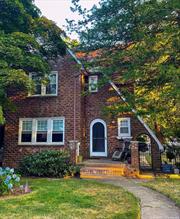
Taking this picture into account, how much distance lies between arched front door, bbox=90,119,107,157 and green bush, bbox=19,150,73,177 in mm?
2674

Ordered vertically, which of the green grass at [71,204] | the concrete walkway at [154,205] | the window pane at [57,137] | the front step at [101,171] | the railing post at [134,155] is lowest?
the concrete walkway at [154,205]

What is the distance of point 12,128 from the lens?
53.9ft

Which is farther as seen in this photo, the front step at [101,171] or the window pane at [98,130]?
the window pane at [98,130]

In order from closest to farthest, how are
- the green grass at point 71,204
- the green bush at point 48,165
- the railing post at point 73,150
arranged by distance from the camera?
1. the green grass at point 71,204
2. the green bush at point 48,165
3. the railing post at point 73,150

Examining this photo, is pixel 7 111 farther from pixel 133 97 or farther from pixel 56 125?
pixel 133 97

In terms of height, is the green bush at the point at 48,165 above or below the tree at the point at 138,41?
below

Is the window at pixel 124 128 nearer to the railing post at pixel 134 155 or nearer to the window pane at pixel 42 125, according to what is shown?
Answer: the railing post at pixel 134 155

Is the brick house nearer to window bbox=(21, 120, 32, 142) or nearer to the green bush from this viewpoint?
window bbox=(21, 120, 32, 142)

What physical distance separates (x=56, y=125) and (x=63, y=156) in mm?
2902

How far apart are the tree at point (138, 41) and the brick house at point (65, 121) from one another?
3623 mm

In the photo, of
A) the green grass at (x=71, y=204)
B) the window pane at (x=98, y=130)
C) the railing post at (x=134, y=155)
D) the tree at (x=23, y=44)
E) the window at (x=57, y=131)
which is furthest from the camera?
the window pane at (x=98, y=130)

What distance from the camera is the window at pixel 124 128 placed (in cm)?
1559

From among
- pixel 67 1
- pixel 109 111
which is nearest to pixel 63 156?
pixel 109 111

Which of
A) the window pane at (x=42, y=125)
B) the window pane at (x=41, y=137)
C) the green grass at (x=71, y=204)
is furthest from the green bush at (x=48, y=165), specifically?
the green grass at (x=71, y=204)
